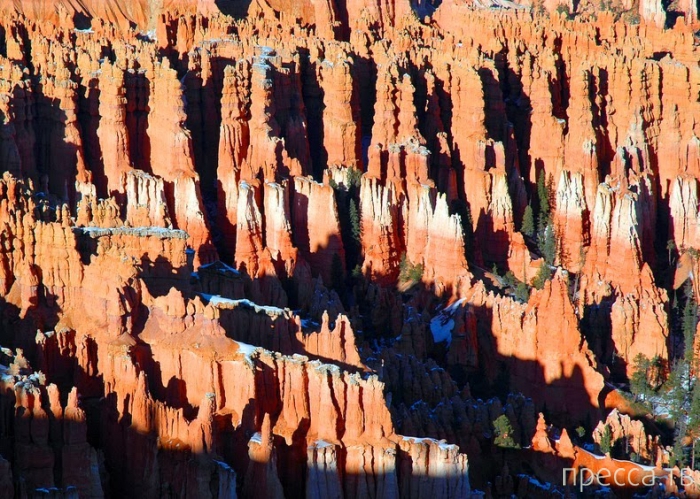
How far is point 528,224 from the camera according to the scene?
72188mm

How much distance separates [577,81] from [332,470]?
3342 cm

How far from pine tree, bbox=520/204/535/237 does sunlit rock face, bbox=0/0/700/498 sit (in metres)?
0.10

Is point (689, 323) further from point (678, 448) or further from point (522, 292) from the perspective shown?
point (678, 448)

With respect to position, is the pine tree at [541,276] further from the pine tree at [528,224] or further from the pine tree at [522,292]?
the pine tree at [528,224]

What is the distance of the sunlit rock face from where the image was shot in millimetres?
47125

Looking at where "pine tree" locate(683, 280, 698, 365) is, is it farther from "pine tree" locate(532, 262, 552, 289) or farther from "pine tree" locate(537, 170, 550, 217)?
"pine tree" locate(537, 170, 550, 217)

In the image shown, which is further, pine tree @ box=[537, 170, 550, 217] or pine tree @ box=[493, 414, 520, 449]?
pine tree @ box=[537, 170, 550, 217]

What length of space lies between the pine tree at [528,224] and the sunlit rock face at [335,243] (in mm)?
96

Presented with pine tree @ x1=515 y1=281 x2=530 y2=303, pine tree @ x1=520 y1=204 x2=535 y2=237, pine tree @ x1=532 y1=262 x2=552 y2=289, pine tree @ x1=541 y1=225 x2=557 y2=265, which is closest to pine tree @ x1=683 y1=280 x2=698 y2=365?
pine tree @ x1=532 y1=262 x2=552 y2=289

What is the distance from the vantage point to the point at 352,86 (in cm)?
7338

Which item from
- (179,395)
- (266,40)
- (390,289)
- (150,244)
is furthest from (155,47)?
(179,395)

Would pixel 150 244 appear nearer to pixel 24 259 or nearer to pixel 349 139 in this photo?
pixel 24 259

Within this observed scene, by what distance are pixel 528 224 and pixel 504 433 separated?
18.3m

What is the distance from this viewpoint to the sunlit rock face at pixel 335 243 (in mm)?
47125
